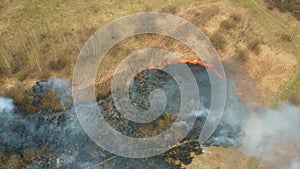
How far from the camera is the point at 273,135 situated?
1213 inches

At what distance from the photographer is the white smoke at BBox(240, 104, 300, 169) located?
2955cm

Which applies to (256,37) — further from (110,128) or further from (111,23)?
(110,128)

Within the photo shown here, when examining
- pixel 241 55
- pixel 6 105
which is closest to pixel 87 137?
pixel 6 105

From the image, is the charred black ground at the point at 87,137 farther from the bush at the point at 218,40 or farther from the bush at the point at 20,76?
the bush at the point at 218,40

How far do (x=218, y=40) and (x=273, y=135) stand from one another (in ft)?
41.1

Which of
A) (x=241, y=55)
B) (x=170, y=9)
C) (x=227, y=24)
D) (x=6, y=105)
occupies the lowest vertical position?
(x=6, y=105)

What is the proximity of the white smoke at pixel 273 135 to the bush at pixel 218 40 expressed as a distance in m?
9.02

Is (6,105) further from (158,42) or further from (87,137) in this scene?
(158,42)

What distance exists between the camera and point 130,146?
1184 inches

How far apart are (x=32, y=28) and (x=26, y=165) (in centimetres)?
1766

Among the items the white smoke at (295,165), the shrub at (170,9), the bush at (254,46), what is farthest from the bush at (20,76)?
the white smoke at (295,165)

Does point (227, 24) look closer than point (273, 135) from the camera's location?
No

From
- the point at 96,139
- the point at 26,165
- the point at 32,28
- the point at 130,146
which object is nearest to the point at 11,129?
the point at 26,165

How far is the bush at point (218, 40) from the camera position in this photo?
38.7 m
